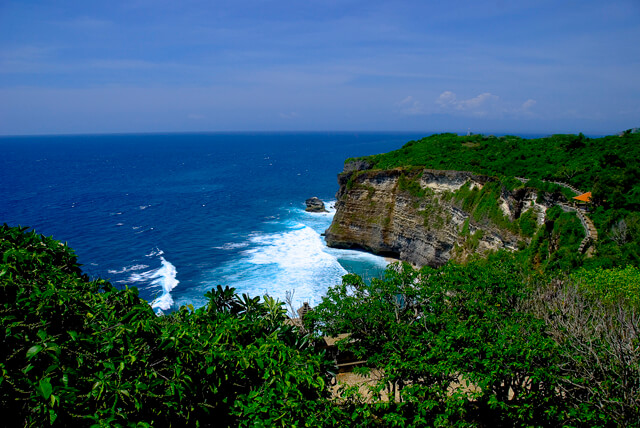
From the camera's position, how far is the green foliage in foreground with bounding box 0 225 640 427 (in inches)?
273

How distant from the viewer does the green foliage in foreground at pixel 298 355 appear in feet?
22.8

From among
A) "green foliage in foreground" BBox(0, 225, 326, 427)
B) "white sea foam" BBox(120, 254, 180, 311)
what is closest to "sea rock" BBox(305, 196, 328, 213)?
"white sea foam" BBox(120, 254, 180, 311)

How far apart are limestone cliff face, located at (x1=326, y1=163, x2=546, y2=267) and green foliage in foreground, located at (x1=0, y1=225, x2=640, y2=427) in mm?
21774

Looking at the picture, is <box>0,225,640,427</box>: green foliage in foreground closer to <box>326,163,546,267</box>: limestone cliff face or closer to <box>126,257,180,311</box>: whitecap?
<box>326,163,546,267</box>: limestone cliff face

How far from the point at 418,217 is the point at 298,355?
4045 centimetres

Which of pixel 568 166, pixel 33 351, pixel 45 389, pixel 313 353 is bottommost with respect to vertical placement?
pixel 313 353

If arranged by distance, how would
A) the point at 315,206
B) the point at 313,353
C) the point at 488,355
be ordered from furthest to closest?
1. the point at 315,206
2. the point at 313,353
3. the point at 488,355

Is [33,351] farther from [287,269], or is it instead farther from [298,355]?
[287,269]

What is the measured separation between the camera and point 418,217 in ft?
160

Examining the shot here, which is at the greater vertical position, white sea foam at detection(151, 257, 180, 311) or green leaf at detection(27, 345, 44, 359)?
green leaf at detection(27, 345, 44, 359)

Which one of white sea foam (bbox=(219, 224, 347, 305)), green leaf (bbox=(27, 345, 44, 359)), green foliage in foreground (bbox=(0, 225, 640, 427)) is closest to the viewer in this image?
green leaf (bbox=(27, 345, 44, 359))

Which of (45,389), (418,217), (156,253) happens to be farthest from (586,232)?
(156,253)

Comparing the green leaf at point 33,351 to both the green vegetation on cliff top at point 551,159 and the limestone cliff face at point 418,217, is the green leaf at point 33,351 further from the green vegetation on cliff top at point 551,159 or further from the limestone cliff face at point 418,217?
the green vegetation on cliff top at point 551,159

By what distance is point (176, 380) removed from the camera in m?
7.98
